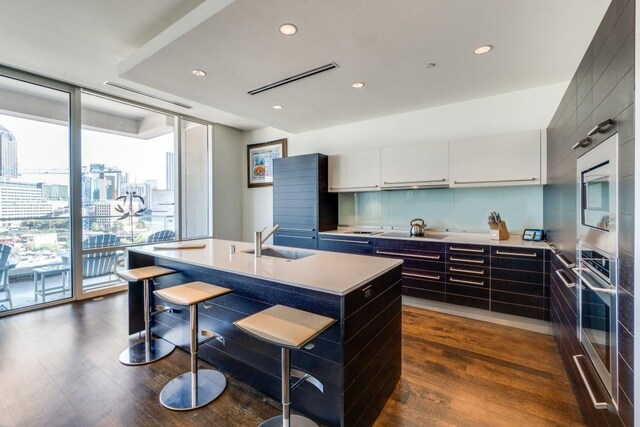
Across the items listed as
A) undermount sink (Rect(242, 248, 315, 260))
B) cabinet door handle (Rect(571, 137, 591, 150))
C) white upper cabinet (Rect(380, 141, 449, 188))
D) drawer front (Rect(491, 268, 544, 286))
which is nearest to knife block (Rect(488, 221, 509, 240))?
drawer front (Rect(491, 268, 544, 286))

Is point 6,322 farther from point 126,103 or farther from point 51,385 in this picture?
point 126,103

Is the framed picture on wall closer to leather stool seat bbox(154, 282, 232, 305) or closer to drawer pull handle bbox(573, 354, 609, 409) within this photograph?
leather stool seat bbox(154, 282, 232, 305)

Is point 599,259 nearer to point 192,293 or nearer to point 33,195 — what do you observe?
point 192,293

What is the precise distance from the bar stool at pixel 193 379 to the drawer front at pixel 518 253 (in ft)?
8.62

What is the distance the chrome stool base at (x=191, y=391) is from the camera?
69.4 inches

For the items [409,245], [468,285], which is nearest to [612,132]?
[468,285]

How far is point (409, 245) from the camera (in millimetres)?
3338

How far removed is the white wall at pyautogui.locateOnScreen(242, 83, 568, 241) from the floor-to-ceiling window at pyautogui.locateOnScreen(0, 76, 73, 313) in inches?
116

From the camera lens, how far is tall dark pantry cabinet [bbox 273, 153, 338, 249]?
4.19m

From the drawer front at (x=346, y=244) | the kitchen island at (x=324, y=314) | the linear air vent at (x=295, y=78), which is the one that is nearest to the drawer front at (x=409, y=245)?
the drawer front at (x=346, y=244)

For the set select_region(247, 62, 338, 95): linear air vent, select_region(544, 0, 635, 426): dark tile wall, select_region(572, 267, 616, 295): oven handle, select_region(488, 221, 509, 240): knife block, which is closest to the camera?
select_region(544, 0, 635, 426): dark tile wall

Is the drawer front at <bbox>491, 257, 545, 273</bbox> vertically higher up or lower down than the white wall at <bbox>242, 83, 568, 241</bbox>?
lower down

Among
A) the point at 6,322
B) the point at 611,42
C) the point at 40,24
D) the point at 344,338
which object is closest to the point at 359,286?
the point at 344,338

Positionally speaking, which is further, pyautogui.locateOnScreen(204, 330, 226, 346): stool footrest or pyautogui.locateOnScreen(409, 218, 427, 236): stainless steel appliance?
pyautogui.locateOnScreen(409, 218, 427, 236): stainless steel appliance
